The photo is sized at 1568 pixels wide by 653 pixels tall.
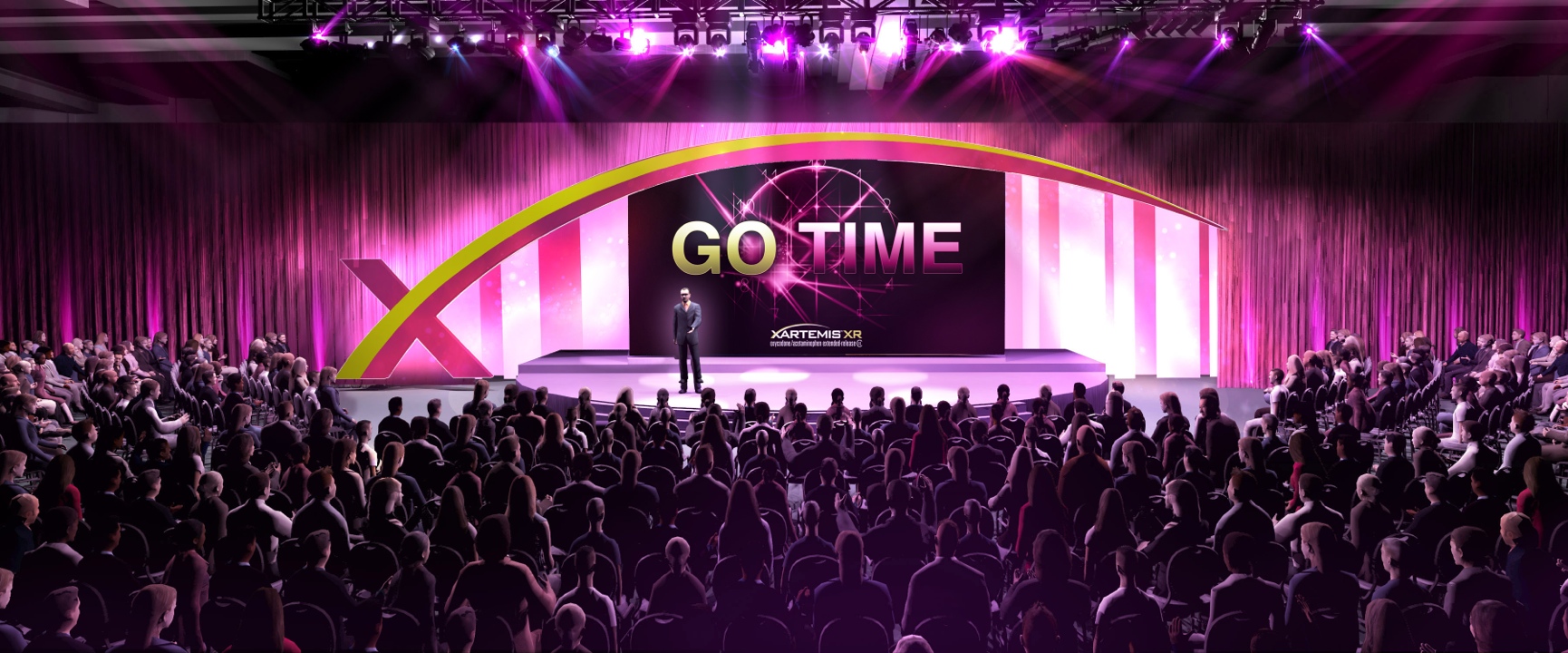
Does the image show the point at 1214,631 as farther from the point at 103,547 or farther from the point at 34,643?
the point at 103,547

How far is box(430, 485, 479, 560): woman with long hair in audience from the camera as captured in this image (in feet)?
13.5

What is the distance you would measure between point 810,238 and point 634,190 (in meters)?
2.68

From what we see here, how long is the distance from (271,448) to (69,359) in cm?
757

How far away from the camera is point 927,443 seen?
592 cm

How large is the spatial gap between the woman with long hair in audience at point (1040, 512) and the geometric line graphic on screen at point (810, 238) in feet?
29.7

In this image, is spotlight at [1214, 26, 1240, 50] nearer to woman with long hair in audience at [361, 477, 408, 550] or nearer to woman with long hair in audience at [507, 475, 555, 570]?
woman with long hair in audience at [507, 475, 555, 570]

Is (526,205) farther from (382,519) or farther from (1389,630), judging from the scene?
→ (1389,630)

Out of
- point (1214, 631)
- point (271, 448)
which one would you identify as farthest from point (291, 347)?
point (1214, 631)

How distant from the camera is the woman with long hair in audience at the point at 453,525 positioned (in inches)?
163

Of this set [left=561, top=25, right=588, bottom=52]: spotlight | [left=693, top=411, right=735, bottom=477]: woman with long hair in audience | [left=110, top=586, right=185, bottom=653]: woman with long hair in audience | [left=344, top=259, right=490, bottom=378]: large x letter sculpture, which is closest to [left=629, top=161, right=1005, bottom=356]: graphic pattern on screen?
[left=344, top=259, right=490, bottom=378]: large x letter sculpture

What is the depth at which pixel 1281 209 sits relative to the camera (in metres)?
13.4

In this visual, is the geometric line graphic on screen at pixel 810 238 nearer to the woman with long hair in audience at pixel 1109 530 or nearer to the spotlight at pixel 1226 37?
the spotlight at pixel 1226 37

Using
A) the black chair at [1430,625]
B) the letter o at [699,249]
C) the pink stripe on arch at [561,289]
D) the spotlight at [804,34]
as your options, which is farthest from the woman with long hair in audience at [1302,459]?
the pink stripe on arch at [561,289]

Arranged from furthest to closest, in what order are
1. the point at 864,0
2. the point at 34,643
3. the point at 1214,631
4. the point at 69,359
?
the point at 69,359
the point at 864,0
the point at 1214,631
the point at 34,643
